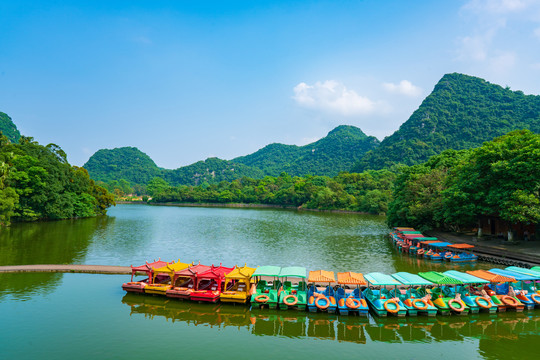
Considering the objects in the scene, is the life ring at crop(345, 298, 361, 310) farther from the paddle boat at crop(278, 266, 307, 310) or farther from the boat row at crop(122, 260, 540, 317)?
the paddle boat at crop(278, 266, 307, 310)

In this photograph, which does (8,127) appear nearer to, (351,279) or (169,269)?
(169,269)

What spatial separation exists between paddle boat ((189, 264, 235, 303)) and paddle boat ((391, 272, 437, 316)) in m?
9.59

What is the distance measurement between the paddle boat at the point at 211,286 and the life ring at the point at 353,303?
6.95 metres

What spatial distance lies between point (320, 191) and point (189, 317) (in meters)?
94.4

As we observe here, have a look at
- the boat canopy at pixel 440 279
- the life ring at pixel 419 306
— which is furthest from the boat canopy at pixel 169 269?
the boat canopy at pixel 440 279

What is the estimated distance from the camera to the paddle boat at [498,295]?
17.3m

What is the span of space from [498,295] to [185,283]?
17658 millimetres

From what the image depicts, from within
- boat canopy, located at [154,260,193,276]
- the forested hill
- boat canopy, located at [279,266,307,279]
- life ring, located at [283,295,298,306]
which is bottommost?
life ring, located at [283,295,298,306]

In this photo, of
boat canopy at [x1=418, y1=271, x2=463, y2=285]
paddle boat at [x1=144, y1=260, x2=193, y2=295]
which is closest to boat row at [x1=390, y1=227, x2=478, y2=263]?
boat canopy at [x1=418, y1=271, x2=463, y2=285]

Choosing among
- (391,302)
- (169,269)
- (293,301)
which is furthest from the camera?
(169,269)

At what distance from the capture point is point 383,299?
17328mm

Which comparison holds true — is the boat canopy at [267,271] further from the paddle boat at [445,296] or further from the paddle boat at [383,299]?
the paddle boat at [445,296]

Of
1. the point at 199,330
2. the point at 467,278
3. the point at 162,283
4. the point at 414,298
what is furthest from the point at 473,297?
the point at 162,283

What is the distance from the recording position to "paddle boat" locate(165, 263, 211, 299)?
18562mm
